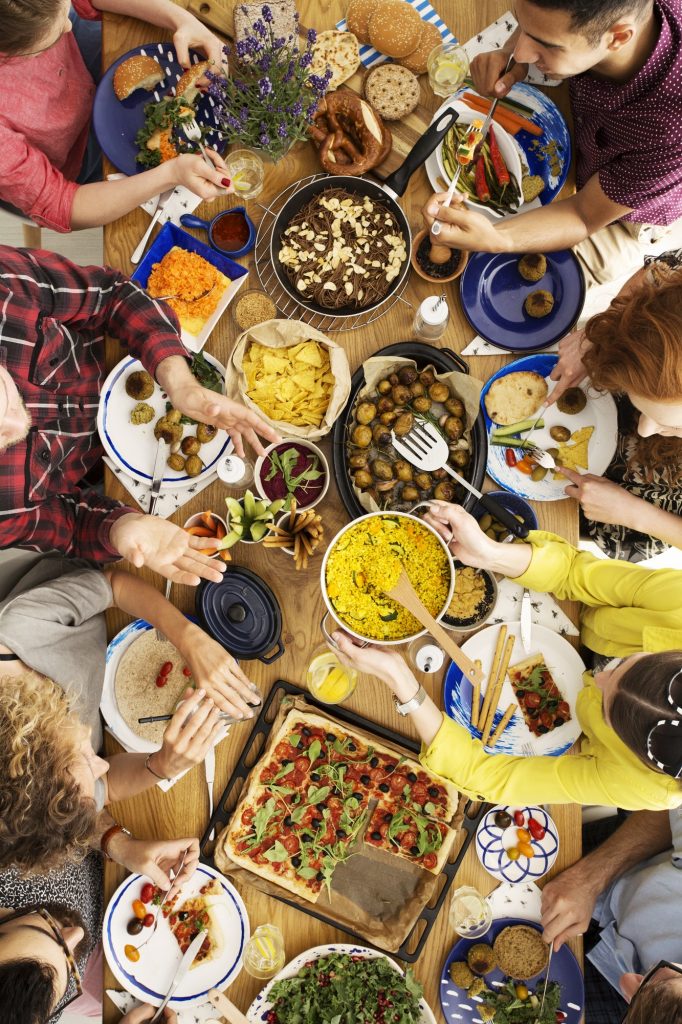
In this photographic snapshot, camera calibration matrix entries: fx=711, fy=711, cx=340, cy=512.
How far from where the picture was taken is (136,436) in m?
2.06

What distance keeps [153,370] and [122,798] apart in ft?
4.01

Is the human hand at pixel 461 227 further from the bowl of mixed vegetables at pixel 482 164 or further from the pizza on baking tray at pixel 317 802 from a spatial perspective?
the pizza on baking tray at pixel 317 802

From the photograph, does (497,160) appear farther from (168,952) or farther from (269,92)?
(168,952)

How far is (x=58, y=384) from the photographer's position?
204 centimetres

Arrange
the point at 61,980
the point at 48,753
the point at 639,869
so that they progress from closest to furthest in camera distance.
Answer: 1. the point at 48,753
2. the point at 61,980
3. the point at 639,869

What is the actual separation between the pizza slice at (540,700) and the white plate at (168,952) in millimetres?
998

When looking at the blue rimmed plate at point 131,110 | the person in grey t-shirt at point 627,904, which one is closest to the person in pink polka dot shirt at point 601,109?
the blue rimmed plate at point 131,110

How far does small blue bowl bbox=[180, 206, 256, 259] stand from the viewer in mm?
2088

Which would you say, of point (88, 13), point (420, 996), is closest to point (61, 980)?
point (420, 996)

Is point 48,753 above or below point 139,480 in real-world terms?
below

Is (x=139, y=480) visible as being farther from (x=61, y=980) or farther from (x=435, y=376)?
(x=61, y=980)

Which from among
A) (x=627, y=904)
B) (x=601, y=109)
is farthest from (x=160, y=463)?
(x=627, y=904)

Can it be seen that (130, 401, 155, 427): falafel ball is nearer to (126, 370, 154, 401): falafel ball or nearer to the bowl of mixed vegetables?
(126, 370, 154, 401): falafel ball

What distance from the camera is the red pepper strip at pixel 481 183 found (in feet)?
6.91
